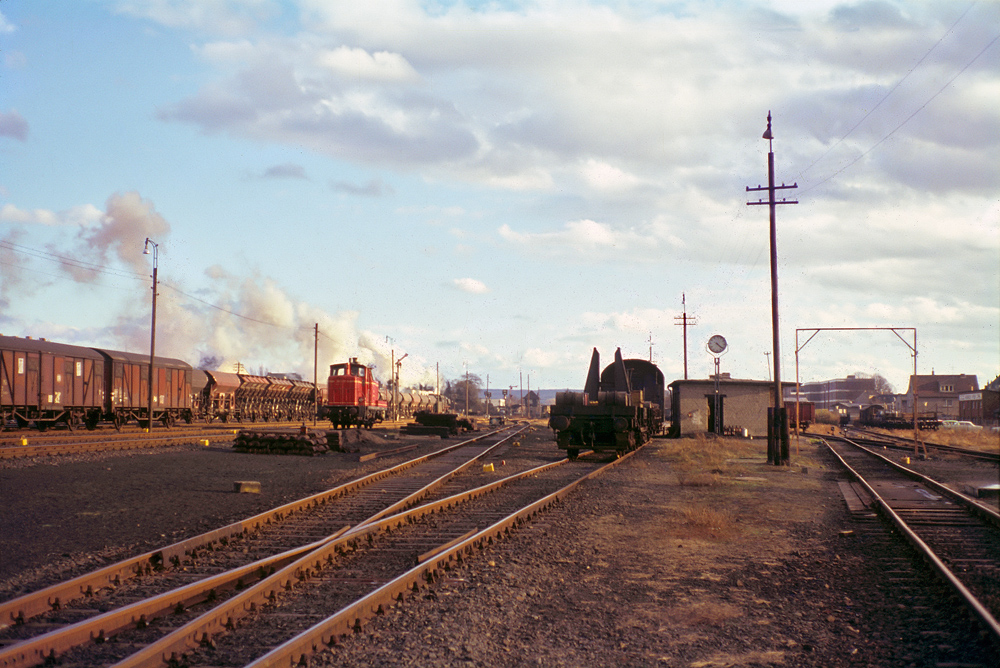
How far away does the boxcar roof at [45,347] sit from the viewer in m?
25.6

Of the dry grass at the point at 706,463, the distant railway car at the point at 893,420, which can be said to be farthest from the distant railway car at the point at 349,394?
the distant railway car at the point at 893,420

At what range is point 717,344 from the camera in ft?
89.0

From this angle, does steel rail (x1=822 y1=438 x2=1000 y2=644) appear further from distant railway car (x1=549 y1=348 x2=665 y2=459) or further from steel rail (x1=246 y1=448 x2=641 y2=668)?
distant railway car (x1=549 y1=348 x2=665 y2=459)

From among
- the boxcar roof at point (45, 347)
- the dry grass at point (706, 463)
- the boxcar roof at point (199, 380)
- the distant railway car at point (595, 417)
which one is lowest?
the dry grass at point (706, 463)

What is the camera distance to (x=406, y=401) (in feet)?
242

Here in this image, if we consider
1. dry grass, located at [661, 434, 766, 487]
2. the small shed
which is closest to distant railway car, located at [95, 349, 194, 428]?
dry grass, located at [661, 434, 766, 487]

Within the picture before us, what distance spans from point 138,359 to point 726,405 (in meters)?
28.9

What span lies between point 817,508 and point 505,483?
5.93 metres

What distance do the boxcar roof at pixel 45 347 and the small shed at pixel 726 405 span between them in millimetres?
27204

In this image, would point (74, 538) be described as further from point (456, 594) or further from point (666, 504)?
point (666, 504)

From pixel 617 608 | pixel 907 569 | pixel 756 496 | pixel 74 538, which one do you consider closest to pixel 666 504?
pixel 756 496

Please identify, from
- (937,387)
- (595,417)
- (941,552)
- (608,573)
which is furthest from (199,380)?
(937,387)

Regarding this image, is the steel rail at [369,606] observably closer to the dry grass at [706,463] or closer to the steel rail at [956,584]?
the steel rail at [956,584]

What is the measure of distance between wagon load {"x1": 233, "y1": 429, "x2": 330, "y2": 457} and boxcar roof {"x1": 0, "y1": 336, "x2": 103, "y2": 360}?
9.59 meters
